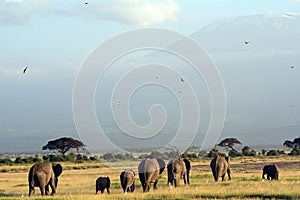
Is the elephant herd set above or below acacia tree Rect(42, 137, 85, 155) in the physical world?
below

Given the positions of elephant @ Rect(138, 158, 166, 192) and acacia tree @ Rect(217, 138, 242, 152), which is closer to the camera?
elephant @ Rect(138, 158, 166, 192)

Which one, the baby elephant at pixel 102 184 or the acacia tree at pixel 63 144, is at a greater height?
the acacia tree at pixel 63 144

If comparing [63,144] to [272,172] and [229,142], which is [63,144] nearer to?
[229,142]

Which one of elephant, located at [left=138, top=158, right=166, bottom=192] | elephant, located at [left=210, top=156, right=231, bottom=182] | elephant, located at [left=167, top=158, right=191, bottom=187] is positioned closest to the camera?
elephant, located at [left=138, top=158, right=166, bottom=192]

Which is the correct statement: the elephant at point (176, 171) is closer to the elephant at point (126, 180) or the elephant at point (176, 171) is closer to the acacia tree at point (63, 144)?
the elephant at point (126, 180)

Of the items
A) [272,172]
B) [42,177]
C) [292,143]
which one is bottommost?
[272,172]

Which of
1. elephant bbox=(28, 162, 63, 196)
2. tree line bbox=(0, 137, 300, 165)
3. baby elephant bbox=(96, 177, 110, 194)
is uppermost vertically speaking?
tree line bbox=(0, 137, 300, 165)

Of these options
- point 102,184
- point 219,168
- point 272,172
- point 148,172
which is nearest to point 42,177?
point 102,184

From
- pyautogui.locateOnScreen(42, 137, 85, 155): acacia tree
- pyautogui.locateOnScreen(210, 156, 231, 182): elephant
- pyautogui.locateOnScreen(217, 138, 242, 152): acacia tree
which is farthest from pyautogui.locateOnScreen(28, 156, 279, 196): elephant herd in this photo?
pyautogui.locateOnScreen(217, 138, 242, 152): acacia tree

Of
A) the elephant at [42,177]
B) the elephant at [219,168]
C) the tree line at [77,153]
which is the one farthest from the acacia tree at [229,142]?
the elephant at [42,177]

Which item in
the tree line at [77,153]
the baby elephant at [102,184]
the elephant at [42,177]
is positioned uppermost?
the tree line at [77,153]

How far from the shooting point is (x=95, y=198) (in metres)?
26.7

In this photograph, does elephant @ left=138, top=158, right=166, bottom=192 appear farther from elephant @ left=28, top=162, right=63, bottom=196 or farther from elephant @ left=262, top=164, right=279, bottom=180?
elephant @ left=262, top=164, right=279, bottom=180

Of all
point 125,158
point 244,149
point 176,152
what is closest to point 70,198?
point 176,152
